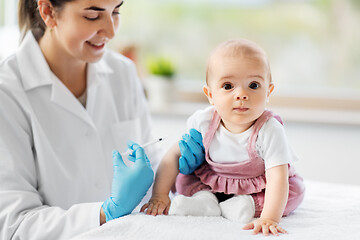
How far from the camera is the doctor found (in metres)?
1.23

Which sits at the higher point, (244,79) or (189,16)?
(189,16)

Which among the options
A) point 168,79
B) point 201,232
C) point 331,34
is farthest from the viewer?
point 168,79

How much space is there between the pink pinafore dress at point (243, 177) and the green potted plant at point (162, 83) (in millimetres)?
1827

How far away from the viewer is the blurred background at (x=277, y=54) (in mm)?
2711

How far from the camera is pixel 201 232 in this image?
107cm

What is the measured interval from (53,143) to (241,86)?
656 millimetres

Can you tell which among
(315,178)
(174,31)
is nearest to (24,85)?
(315,178)

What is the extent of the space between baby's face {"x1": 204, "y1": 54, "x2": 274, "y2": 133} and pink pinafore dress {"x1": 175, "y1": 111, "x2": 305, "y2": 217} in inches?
2.1

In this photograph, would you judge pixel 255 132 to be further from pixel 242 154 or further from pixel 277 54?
pixel 277 54

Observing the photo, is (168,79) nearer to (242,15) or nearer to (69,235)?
(242,15)

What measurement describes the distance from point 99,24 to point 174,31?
5.79 feet

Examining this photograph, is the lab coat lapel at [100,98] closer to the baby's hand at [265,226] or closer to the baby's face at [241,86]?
the baby's face at [241,86]

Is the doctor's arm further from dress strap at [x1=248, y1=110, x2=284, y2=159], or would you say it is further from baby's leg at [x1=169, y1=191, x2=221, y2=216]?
dress strap at [x1=248, y1=110, x2=284, y2=159]

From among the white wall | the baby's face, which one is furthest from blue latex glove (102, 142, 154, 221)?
the white wall
